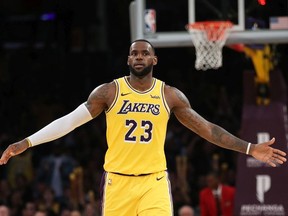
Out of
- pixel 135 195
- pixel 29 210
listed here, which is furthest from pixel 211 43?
pixel 29 210

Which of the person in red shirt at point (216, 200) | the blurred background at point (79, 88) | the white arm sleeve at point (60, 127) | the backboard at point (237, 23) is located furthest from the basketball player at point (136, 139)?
Answer: the blurred background at point (79, 88)

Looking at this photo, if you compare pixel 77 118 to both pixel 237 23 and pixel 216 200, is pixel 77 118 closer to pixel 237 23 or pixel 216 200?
pixel 237 23

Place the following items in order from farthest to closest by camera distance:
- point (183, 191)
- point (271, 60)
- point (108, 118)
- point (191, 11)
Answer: point (183, 191) → point (271, 60) → point (191, 11) → point (108, 118)

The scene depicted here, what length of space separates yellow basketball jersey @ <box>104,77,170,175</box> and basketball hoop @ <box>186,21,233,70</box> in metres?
4.24

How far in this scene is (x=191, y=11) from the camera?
43.1 feet

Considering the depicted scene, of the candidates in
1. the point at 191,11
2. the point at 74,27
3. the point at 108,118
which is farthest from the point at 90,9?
the point at 108,118

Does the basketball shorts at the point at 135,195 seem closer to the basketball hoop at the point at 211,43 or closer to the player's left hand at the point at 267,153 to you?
the player's left hand at the point at 267,153

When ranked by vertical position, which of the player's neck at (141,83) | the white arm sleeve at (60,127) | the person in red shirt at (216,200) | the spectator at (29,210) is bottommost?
the spectator at (29,210)

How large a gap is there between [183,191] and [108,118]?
8715 millimetres

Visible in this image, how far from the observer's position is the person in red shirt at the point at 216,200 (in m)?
15.1

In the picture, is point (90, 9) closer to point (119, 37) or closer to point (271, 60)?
point (119, 37)

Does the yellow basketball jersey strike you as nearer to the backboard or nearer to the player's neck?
the player's neck

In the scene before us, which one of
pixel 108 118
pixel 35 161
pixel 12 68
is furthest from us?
pixel 12 68

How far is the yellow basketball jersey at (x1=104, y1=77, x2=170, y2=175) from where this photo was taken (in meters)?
8.38
